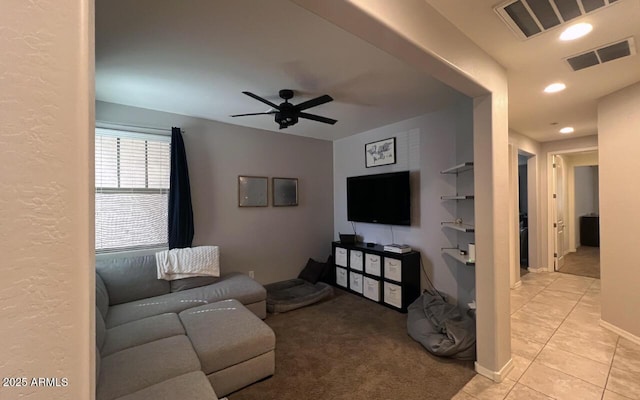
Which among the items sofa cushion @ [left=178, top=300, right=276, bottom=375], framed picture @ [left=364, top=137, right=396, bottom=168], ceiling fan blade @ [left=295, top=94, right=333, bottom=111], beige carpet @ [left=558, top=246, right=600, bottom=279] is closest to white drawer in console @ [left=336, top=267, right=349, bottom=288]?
framed picture @ [left=364, top=137, right=396, bottom=168]

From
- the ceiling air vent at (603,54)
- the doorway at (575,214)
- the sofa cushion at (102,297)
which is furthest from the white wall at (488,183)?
the doorway at (575,214)

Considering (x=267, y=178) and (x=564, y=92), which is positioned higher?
(x=564, y=92)

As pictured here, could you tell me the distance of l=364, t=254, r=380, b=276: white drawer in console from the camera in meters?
3.71

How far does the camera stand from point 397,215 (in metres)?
3.78

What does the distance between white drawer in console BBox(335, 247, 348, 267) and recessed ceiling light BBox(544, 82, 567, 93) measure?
3083 mm

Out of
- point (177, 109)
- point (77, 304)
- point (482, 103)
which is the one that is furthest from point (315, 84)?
point (77, 304)

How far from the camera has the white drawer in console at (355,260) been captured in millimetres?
3973

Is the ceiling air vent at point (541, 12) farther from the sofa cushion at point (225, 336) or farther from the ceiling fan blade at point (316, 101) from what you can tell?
the sofa cushion at point (225, 336)

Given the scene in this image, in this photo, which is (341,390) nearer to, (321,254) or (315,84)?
(315,84)

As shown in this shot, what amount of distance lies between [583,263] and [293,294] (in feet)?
19.5

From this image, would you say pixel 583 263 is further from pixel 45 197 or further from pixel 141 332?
pixel 45 197

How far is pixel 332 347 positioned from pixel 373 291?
133cm

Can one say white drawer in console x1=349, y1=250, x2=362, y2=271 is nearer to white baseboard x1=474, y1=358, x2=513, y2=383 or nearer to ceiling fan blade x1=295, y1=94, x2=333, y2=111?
white baseboard x1=474, y1=358, x2=513, y2=383

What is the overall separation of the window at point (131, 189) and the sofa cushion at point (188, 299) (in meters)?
0.79
